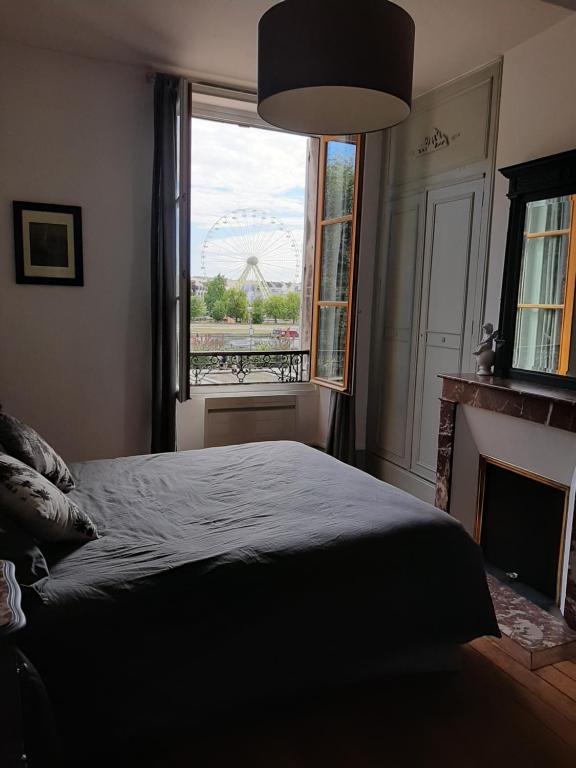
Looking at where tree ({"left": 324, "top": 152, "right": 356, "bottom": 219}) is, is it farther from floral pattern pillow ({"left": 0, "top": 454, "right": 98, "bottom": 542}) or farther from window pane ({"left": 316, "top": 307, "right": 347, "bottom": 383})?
floral pattern pillow ({"left": 0, "top": 454, "right": 98, "bottom": 542})

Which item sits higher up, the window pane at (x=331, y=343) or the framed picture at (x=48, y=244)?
the framed picture at (x=48, y=244)

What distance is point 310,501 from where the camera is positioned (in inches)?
89.3

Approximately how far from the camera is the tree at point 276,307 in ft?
15.4

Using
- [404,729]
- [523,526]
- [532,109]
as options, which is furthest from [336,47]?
[523,526]

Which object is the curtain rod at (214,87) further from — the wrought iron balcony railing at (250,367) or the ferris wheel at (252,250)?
the wrought iron balcony railing at (250,367)

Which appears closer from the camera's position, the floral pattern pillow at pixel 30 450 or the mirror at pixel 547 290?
the floral pattern pillow at pixel 30 450

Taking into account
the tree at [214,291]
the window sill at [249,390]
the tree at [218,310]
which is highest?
the tree at [214,291]

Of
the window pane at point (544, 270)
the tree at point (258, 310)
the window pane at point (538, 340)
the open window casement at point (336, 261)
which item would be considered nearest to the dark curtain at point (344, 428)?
the open window casement at point (336, 261)

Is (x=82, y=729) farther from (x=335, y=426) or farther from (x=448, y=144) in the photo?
(x=448, y=144)

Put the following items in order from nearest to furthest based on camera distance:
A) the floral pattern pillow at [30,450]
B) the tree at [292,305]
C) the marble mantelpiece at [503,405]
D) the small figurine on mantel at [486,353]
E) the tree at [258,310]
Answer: the floral pattern pillow at [30,450] → the marble mantelpiece at [503,405] → the small figurine on mantel at [486,353] → the tree at [258,310] → the tree at [292,305]

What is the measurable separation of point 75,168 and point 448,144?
7.78ft

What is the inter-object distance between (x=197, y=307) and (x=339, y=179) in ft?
4.57

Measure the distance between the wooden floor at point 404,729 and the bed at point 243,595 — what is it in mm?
142

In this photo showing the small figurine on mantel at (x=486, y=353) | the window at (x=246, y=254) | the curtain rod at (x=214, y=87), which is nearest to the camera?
the small figurine on mantel at (x=486, y=353)
